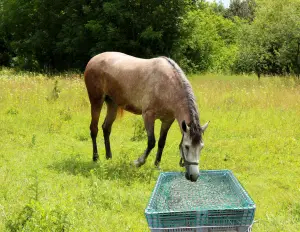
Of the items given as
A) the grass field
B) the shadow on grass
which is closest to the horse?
the shadow on grass

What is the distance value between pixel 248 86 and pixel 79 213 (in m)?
11.2

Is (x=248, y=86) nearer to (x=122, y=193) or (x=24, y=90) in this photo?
(x=24, y=90)

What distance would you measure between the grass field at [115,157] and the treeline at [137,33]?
623 centimetres

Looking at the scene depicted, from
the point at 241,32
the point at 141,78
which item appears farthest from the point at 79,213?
the point at 241,32

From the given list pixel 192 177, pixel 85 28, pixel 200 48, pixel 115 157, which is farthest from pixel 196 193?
pixel 200 48

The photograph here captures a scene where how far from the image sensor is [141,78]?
7074 millimetres

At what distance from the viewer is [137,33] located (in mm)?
25922

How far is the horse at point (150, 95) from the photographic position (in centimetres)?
541

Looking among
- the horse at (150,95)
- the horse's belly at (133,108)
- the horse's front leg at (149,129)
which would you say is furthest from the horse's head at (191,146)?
the horse's belly at (133,108)

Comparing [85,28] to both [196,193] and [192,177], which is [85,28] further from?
[196,193]

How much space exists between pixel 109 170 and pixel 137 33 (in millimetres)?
20096

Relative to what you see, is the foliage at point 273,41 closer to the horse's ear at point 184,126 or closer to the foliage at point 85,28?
the foliage at point 85,28

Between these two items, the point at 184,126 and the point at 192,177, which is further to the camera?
the point at 184,126

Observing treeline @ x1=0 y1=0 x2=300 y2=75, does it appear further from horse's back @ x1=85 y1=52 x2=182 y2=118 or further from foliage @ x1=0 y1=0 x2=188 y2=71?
horse's back @ x1=85 y1=52 x2=182 y2=118
